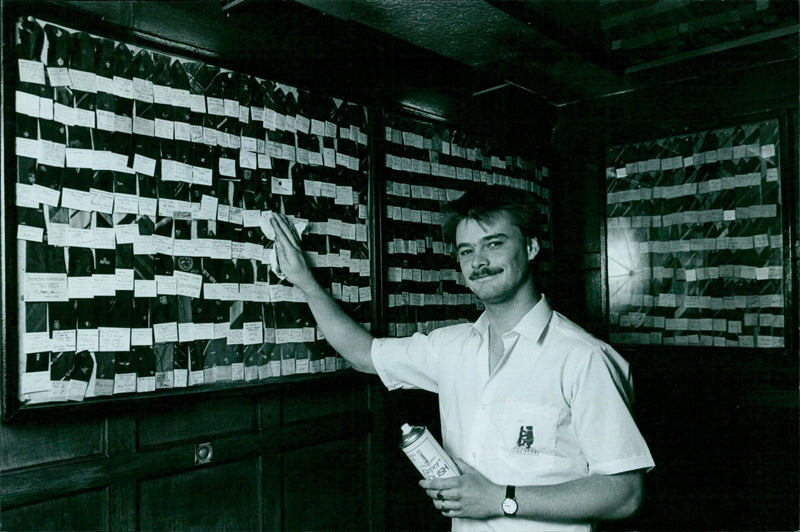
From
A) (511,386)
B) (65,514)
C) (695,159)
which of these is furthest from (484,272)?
(695,159)

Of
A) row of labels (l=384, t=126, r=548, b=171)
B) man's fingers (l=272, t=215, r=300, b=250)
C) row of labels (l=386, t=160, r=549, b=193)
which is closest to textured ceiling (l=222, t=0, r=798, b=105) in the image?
row of labels (l=384, t=126, r=548, b=171)

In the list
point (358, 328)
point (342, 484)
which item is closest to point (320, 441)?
point (342, 484)

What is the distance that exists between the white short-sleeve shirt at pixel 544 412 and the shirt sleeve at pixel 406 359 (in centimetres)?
19

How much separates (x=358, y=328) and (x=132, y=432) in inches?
34.5

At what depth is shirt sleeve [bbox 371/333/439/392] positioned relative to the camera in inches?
94.4

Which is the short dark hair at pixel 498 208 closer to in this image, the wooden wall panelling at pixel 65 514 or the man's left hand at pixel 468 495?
the man's left hand at pixel 468 495

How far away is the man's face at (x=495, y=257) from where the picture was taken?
216cm

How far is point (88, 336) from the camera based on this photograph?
1821 millimetres

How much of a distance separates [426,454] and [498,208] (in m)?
0.89

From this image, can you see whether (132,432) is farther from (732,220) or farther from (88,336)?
(732,220)

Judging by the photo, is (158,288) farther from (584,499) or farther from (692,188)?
(692,188)

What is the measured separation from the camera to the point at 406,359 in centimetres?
240

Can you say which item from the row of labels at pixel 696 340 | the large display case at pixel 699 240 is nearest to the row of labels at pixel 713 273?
the large display case at pixel 699 240

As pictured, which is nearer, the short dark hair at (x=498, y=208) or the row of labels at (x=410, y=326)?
the short dark hair at (x=498, y=208)
